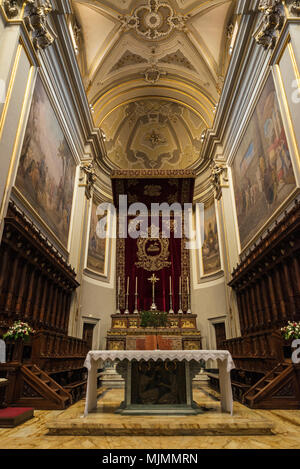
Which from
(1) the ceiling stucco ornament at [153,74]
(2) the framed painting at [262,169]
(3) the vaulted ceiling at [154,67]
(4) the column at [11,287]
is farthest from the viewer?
(1) the ceiling stucco ornament at [153,74]

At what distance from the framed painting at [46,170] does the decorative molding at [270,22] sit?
234 inches

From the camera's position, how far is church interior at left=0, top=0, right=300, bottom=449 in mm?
4473

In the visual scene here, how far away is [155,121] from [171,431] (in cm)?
1616

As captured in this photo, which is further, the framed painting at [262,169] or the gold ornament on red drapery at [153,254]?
the gold ornament on red drapery at [153,254]

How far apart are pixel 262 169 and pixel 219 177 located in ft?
13.1

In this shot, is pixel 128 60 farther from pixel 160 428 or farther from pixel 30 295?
pixel 160 428

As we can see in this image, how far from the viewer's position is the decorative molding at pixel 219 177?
12.2 meters

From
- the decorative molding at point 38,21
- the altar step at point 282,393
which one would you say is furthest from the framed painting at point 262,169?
the decorative molding at point 38,21

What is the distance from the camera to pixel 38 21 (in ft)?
21.2

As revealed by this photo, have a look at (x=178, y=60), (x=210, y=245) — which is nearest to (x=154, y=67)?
(x=178, y=60)

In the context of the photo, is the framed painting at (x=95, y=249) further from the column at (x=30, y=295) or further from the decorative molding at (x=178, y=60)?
the decorative molding at (x=178, y=60)

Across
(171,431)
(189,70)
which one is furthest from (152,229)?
(171,431)

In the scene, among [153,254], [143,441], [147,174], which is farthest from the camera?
[153,254]
